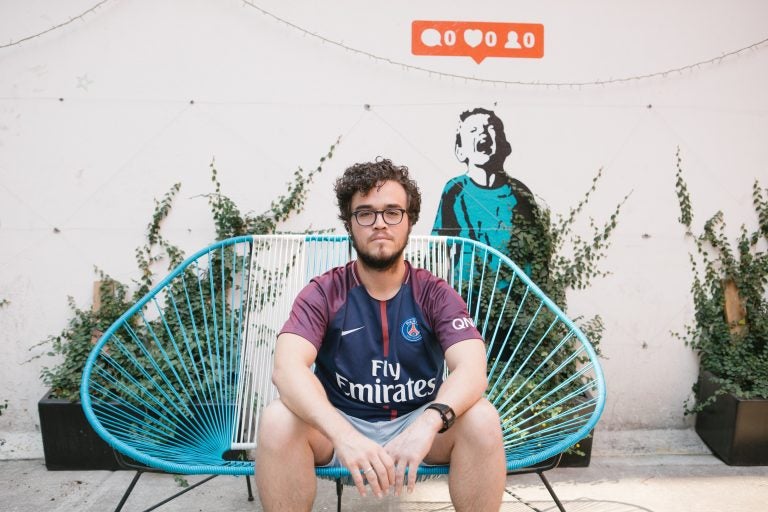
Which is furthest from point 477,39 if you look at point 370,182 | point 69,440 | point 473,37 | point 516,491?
point 69,440

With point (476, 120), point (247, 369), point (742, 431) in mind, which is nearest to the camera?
point (247, 369)

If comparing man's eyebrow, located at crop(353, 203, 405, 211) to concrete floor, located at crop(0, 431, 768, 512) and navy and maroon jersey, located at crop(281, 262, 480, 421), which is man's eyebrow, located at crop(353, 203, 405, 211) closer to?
navy and maroon jersey, located at crop(281, 262, 480, 421)

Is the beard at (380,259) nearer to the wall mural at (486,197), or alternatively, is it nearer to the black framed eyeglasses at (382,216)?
the black framed eyeglasses at (382,216)

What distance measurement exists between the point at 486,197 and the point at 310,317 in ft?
4.87

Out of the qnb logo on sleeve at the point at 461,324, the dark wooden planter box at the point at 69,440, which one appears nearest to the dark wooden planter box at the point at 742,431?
the qnb logo on sleeve at the point at 461,324

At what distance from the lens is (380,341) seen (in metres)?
1.63

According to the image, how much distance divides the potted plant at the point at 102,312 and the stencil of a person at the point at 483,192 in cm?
66

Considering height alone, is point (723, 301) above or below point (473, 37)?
below

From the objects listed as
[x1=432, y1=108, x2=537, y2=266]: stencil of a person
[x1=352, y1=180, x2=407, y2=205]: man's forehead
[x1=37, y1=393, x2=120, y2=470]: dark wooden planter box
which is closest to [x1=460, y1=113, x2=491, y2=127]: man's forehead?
[x1=432, y1=108, x2=537, y2=266]: stencil of a person

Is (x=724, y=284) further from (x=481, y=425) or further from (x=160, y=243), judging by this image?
(x=160, y=243)

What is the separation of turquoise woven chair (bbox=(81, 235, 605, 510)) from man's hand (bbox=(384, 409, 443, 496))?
210 mm

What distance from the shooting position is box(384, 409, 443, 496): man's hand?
133 centimetres

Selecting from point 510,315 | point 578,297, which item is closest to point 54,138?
point 510,315

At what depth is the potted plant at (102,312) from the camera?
7.79 feet
